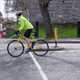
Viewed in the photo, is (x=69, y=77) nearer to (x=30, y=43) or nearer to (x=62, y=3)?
(x=30, y=43)

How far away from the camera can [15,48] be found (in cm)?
1510

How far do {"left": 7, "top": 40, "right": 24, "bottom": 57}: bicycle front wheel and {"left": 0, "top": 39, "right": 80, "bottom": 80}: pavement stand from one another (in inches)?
7.5

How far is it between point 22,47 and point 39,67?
9.84ft

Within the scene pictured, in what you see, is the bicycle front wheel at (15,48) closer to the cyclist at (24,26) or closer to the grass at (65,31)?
the cyclist at (24,26)

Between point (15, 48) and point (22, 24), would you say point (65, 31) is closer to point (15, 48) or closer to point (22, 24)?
point (15, 48)

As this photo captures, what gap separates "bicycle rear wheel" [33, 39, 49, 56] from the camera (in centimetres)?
1529

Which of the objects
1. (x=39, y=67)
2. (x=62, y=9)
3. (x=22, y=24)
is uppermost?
(x=22, y=24)

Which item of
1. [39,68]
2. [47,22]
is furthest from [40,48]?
[47,22]

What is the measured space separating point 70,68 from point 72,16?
2819cm

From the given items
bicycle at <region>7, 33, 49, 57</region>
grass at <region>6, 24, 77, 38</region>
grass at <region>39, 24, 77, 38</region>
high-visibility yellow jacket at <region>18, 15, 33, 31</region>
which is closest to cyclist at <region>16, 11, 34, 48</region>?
high-visibility yellow jacket at <region>18, 15, 33, 31</region>

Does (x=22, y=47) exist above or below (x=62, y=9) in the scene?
above

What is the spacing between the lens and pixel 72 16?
39.8m

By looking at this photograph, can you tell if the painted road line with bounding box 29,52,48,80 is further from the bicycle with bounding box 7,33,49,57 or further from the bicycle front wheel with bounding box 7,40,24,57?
the bicycle front wheel with bounding box 7,40,24,57

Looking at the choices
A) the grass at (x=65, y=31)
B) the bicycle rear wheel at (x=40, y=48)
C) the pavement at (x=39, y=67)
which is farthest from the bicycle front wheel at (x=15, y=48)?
the grass at (x=65, y=31)
